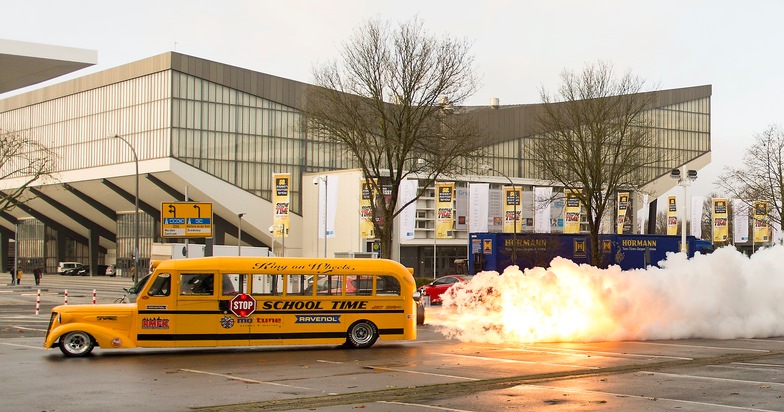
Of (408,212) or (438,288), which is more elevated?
(408,212)

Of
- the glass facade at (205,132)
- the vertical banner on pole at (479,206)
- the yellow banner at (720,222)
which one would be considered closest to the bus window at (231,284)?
the vertical banner on pole at (479,206)

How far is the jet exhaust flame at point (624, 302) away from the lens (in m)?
25.2

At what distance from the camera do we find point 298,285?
22.9 metres

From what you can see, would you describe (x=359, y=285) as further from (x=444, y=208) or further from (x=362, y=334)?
(x=444, y=208)

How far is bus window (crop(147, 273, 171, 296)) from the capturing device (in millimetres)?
21812

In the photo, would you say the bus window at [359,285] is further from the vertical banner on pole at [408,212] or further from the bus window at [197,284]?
the vertical banner on pole at [408,212]

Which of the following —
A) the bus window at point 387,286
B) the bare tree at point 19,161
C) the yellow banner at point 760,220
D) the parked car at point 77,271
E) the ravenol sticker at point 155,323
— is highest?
the bare tree at point 19,161

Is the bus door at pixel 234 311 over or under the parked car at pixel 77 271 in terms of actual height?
over

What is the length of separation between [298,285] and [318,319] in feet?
3.19

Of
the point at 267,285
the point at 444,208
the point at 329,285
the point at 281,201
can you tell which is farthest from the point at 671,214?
the point at 267,285

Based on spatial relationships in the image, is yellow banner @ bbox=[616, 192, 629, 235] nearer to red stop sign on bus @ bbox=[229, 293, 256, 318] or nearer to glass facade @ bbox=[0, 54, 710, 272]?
glass facade @ bbox=[0, 54, 710, 272]

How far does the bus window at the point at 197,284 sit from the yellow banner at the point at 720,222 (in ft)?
187

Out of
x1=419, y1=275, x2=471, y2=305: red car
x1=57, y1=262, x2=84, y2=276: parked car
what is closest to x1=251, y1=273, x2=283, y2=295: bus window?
x1=419, y1=275, x2=471, y2=305: red car

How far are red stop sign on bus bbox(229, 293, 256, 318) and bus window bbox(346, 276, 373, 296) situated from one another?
97.1 inches
